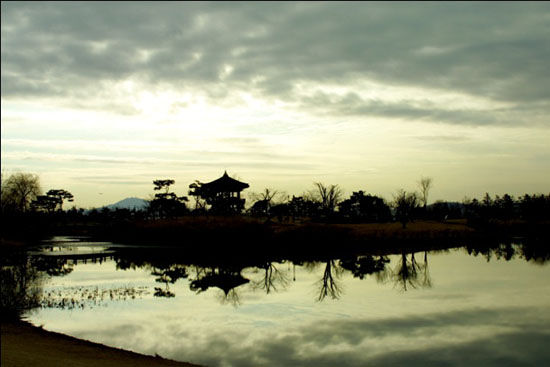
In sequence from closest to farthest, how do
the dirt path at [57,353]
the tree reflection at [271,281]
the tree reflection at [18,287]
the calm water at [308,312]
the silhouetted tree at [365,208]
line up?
the dirt path at [57,353] < the calm water at [308,312] < the tree reflection at [18,287] < the tree reflection at [271,281] < the silhouetted tree at [365,208]

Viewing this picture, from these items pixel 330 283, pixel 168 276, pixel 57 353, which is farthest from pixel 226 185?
pixel 57 353

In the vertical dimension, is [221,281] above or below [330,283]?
above

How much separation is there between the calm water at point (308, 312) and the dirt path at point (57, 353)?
48.2 inches

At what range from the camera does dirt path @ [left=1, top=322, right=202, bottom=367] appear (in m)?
11.2

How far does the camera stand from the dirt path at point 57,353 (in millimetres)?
11203

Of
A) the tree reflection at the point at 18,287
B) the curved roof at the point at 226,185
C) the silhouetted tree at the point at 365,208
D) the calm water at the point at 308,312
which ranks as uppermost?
the curved roof at the point at 226,185

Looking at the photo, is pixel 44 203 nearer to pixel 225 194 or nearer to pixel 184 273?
pixel 225 194

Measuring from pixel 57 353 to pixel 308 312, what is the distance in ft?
36.3

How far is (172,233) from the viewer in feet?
182

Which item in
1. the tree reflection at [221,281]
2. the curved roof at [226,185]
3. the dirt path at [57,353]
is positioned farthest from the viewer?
→ the curved roof at [226,185]

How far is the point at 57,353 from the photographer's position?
1255cm

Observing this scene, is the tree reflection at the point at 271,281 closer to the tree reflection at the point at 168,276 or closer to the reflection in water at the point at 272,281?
the reflection in water at the point at 272,281

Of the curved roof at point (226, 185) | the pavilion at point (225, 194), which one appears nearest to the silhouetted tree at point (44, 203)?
the pavilion at point (225, 194)

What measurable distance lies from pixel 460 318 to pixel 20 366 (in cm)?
1627
